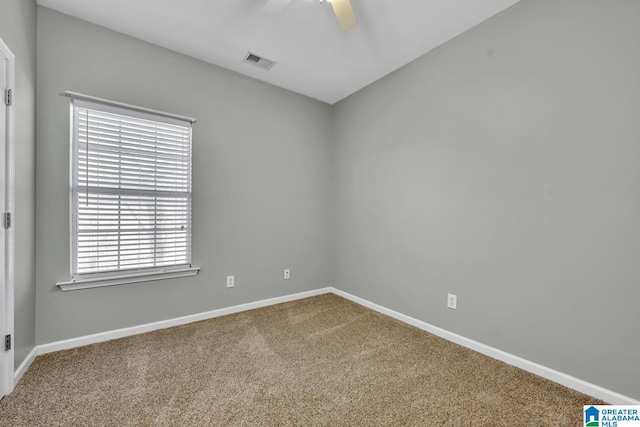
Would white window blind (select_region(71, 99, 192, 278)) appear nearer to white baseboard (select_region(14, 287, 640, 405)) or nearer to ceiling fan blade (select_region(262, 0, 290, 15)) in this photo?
white baseboard (select_region(14, 287, 640, 405))

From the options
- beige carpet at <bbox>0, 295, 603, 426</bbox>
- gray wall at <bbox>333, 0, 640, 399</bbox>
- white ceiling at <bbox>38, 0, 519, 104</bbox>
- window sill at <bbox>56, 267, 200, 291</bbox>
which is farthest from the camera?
window sill at <bbox>56, 267, 200, 291</bbox>

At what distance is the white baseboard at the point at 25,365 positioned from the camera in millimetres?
1762

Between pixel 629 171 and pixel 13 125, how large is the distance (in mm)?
3705

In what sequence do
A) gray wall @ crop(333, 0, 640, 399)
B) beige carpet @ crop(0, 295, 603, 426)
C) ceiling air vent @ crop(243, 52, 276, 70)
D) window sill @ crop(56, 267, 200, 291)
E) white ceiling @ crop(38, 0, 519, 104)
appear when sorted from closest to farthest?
beige carpet @ crop(0, 295, 603, 426), gray wall @ crop(333, 0, 640, 399), white ceiling @ crop(38, 0, 519, 104), window sill @ crop(56, 267, 200, 291), ceiling air vent @ crop(243, 52, 276, 70)

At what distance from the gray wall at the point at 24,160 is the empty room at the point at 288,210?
2 cm

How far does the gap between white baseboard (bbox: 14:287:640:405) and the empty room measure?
0.6 inches

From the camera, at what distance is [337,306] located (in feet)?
10.8

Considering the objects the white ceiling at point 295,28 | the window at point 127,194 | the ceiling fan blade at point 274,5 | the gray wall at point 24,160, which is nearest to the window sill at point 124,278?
the window at point 127,194

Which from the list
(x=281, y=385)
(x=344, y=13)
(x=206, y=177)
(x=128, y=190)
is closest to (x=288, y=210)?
(x=206, y=177)

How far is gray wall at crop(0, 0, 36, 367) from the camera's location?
1.75 metres

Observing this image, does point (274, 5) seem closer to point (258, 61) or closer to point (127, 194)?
point (258, 61)

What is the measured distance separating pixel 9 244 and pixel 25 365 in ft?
3.02

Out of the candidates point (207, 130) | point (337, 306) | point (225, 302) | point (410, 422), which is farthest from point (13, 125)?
point (337, 306)

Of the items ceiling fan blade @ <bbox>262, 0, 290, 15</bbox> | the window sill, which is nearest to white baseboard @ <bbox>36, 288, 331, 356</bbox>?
the window sill
